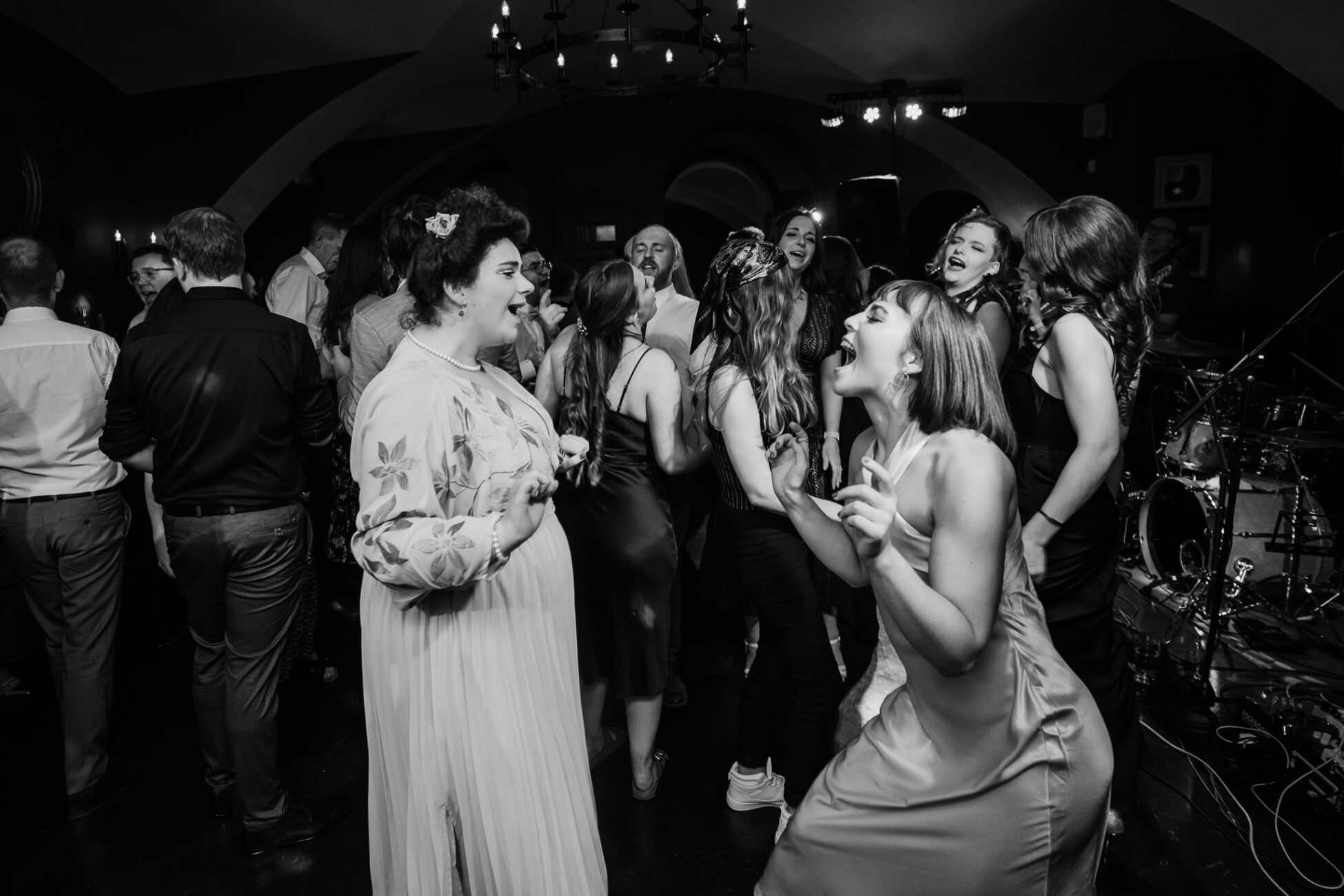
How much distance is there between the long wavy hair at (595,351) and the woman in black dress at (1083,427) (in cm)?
108

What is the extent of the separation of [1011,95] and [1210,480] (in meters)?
6.08

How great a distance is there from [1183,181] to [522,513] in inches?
331

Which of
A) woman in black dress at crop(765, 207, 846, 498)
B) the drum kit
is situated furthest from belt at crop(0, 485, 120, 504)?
the drum kit

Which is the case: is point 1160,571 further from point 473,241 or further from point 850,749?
point 473,241

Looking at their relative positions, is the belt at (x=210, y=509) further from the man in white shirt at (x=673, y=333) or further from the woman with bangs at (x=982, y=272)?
the woman with bangs at (x=982, y=272)

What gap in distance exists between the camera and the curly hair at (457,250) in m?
1.63

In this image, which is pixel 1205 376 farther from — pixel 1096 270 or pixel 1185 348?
pixel 1096 270

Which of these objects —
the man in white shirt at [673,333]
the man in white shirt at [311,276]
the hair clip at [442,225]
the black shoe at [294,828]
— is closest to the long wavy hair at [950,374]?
the hair clip at [442,225]

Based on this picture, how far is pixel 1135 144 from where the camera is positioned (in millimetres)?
8148

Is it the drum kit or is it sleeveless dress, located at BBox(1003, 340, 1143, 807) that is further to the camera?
the drum kit

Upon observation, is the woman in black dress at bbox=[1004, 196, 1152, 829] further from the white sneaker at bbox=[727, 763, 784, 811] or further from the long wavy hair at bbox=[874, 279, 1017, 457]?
the white sneaker at bbox=[727, 763, 784, 811]

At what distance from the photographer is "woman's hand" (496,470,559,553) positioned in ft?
4.53

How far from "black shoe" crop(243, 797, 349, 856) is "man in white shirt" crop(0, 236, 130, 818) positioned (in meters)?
0.65

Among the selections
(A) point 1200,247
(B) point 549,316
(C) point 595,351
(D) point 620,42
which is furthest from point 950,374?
(A) point 1200,247
